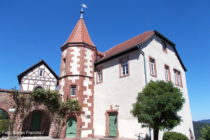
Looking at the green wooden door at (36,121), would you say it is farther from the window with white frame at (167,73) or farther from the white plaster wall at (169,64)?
the window with white frame at (167,73)

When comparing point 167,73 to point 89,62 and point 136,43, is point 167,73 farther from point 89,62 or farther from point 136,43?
point 89,62

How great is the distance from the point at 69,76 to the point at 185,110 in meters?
11.2

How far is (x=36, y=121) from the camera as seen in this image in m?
16.5

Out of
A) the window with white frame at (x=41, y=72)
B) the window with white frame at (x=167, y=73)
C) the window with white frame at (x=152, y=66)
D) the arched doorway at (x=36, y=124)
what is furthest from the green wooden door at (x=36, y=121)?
the window with white frame at (x=167, y=73)

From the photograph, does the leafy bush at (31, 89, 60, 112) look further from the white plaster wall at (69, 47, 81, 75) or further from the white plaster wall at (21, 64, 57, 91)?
the white plaster wall at (21, 64, 57, 91)

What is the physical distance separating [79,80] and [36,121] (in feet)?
20.8

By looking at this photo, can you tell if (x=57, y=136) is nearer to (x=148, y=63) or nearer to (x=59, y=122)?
(x=59, y=122)

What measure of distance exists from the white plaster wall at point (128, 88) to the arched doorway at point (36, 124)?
536cm

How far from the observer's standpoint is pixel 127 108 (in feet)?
40.5

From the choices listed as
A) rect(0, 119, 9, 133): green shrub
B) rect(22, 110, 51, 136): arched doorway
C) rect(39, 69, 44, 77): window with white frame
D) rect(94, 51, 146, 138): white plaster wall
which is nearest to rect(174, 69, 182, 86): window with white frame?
rect(94, 51, 146, 138): white plaster wall

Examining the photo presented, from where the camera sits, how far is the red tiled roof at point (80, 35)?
54.1 ft

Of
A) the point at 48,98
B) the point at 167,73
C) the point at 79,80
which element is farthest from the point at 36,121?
the point at 167,73

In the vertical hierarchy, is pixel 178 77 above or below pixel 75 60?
below

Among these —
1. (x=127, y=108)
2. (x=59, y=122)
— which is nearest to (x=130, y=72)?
(x=127, y=108)
